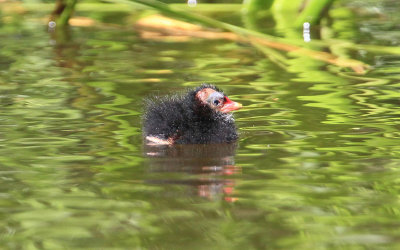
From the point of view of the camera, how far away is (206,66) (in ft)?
33.8

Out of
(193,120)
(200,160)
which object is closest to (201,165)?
(200,160)

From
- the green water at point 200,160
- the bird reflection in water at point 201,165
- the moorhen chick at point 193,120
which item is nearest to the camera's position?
the green water at point 200,160

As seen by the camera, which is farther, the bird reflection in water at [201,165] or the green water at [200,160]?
the bird reflection in water at [201,165]

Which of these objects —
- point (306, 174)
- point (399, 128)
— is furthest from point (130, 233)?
point (399, 128)

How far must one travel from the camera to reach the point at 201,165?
6016 millimetres

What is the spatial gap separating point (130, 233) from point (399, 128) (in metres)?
3.11

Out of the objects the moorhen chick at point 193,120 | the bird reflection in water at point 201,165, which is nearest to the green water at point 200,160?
the bird reflection in water at point 201,165

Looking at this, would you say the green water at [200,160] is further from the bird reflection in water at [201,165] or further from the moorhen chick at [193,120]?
the moorhen chick at [193,120]

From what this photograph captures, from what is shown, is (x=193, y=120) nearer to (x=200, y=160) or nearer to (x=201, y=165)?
(x=200, y=160)

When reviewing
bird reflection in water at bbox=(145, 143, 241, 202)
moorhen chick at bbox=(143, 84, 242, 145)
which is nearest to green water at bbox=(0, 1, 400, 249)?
bird reflection in water at bbox=(145, 143, 241, 202)

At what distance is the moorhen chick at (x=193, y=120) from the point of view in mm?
6797

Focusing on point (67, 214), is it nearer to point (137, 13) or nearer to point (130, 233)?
point (130, 233)

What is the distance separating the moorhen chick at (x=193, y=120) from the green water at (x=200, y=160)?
148mm

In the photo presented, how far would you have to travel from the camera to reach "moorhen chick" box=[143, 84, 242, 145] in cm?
680
